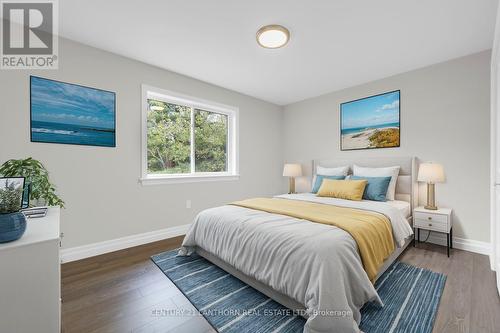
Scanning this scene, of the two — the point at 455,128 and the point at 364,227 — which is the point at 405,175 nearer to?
the point at 455,128

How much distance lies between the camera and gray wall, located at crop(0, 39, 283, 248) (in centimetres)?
217

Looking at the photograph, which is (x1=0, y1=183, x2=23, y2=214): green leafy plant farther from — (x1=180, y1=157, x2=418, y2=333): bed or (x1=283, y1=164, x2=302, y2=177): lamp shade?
(x1=283, y1=164, x2=302, y2=177): lamp shade

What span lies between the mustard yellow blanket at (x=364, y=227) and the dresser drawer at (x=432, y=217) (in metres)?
0.97

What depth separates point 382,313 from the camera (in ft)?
5.17

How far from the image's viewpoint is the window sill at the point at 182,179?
9.91ft

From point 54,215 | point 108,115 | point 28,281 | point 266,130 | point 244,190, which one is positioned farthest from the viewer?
point 266,130

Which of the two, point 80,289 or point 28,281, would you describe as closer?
point 28,281

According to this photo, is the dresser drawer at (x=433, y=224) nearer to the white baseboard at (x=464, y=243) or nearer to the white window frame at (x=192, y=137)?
the white baseboard at (x=464, y=243)

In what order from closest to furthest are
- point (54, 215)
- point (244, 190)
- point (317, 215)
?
1. point (54, 215)
2. point (317, 215)
3. point (244, 190)

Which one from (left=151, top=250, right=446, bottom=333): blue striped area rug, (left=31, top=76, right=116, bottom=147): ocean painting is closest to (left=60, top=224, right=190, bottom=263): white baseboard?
(left=151, top=250, right=446, bottom=333): blue striped area rug

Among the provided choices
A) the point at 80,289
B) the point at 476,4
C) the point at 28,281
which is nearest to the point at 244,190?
the point at 80,289

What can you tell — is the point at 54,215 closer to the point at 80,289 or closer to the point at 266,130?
the point at 80,289

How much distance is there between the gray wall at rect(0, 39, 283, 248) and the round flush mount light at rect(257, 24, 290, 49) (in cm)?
153

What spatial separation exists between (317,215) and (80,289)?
2.17m
